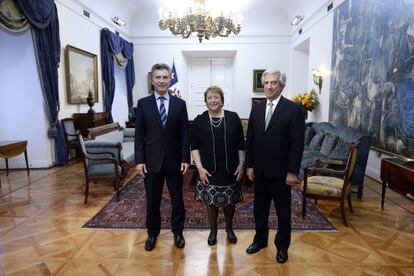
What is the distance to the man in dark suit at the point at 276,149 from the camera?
211 centimetres

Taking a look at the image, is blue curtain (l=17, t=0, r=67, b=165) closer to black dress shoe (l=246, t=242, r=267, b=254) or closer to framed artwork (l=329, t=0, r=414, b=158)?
black dress shoe (l=246, t=242, r=267, b=254)

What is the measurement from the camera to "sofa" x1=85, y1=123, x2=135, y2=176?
13.2ft

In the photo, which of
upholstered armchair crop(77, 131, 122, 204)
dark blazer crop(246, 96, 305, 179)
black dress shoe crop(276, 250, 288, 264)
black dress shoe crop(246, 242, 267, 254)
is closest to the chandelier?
upholstered armchair crop(77, 131, 122, 204)

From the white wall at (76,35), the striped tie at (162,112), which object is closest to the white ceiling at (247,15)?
the white wall at (76,35)

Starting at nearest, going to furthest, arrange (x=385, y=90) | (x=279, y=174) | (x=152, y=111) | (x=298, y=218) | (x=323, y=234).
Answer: (x=279, y=174) → (x=152, y=111) → (x=323, y=234) → (x=298, y=218) → (x=385, y=90)

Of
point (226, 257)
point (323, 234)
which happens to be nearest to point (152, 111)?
point (226, 257)

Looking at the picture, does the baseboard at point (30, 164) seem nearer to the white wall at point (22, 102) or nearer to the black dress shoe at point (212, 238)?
the white wall at point (22, 102)

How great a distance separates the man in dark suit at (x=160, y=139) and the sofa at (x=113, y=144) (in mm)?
1676

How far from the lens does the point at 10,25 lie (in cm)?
424

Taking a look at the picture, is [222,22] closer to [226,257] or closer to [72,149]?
[72,149]

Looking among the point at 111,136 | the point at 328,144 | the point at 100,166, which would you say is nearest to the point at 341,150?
the point at 328,144

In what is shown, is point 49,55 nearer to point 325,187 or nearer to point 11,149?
point 11,149

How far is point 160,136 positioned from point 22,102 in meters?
4.22

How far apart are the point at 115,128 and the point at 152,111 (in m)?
3.79
